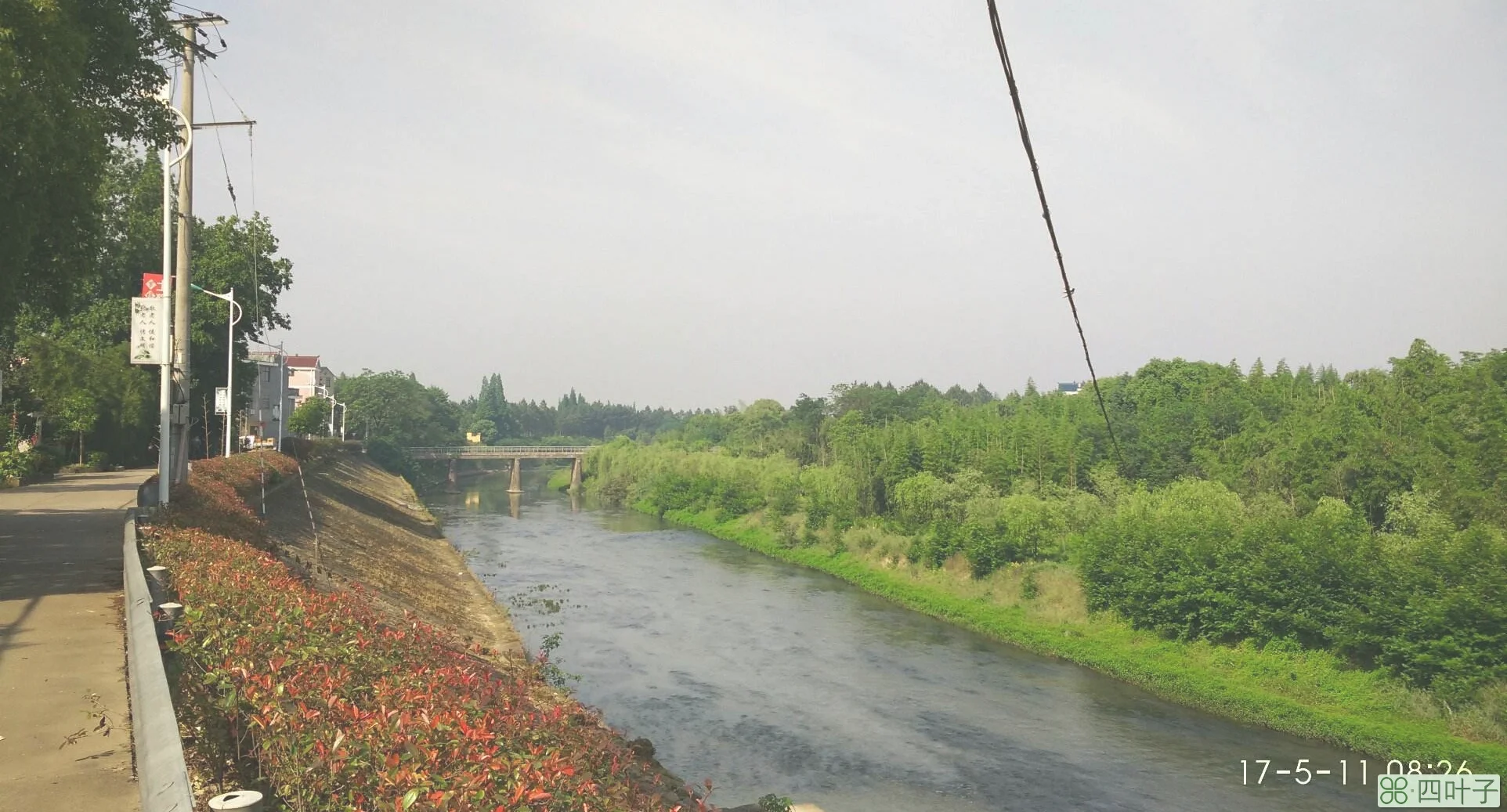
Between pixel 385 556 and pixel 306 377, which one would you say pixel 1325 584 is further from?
pixel 306 377

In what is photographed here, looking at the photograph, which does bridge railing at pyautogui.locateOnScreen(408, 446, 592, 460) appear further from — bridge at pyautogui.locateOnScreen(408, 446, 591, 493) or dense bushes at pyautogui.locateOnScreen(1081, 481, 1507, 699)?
dense bushes at pyautogui.locateOnScreen(1081, 481, 1507, 699)

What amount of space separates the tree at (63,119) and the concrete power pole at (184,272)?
7.70 feet

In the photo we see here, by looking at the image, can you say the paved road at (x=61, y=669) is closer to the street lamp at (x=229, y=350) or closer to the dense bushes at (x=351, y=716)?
the dense bushes at (x=351, y=716)

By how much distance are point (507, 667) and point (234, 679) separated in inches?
541

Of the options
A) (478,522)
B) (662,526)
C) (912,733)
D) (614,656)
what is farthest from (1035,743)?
(478,522)

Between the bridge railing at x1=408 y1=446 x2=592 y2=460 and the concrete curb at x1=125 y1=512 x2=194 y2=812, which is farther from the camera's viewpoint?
the bridge railing at x1=408 y1=446 x2=592 y2=460

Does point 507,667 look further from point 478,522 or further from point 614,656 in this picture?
point 478,522

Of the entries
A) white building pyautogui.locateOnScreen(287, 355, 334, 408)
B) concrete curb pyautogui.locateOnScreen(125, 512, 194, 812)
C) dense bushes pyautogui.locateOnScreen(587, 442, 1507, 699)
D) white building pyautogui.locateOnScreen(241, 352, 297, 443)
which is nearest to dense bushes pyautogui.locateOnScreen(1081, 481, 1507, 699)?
dense bushes pyautogui.locateOnScreen(587, 442, 1507, 699)

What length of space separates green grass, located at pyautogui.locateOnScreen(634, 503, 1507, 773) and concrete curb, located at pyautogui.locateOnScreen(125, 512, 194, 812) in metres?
25.9

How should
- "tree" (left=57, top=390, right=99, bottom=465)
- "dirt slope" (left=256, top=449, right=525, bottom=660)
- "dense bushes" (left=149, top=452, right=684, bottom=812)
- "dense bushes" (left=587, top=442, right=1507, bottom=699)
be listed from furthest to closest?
A: "tree" (left=57, top=390, right=99, bottom=465) < "dirt slope" (left=256, top=449, right=525, bottom=660) < "dense bushes" (left=587, top=442, right=1507, bottom=699) < "dense bushes" (left=149, top=452, right=684, bottom=812)

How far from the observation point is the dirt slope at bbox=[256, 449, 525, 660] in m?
26.6

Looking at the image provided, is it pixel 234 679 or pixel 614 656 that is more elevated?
pixel 234 679

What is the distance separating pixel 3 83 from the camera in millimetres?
10539

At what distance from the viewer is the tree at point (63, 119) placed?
11109 mm
